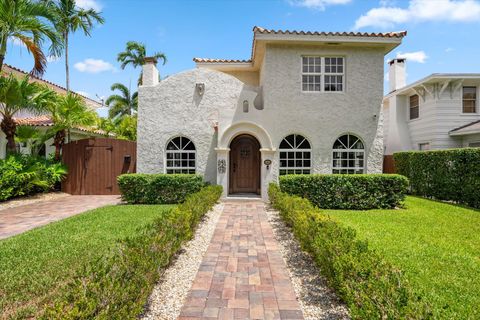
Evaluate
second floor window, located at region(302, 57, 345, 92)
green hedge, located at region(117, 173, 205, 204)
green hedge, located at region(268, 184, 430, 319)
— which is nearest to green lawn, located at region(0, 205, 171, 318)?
green hedge, located at region(117, 173, 205, 204)

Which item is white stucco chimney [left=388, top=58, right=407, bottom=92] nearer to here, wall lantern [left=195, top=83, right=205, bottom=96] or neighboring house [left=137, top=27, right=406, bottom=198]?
neighboring house [left=137, top=27, right=406, bottom=198]

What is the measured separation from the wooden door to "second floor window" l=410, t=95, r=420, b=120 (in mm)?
19147

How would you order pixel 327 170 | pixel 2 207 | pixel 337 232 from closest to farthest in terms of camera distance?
pixel 337 232 < pixel 2 207 < pixel 327 170

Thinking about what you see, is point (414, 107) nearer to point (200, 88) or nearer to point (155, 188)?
point (200, 88)

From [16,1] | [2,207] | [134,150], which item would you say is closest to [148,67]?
[134,150]

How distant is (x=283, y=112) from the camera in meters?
14.1

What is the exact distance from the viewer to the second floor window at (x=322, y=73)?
14273mm

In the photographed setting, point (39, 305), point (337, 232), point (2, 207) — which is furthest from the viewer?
point (2, 207)

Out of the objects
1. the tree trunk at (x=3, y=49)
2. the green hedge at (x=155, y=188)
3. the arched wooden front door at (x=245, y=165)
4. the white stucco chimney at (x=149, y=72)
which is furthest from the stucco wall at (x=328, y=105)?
the tree trunk at (x=3, y=49)

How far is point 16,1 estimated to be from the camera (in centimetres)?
1297

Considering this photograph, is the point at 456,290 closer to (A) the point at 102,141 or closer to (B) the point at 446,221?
(B) the point at 446,221

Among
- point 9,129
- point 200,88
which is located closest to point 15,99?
point 9,129

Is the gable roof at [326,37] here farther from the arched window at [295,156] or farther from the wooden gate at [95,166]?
the wooden gate at [95,166]

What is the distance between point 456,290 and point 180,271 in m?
4.66
